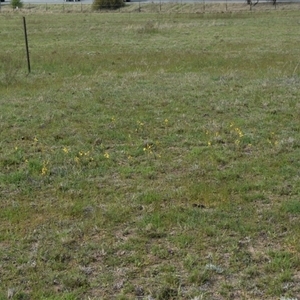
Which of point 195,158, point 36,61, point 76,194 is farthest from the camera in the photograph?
point 36,61

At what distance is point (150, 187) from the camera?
6578 mm

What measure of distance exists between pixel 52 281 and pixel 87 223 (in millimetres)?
1139

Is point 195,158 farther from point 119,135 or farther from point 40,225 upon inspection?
point 40,225

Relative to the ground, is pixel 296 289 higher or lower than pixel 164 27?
lower

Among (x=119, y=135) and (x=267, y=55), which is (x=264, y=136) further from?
(x=267, y=55)

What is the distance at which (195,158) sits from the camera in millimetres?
7660

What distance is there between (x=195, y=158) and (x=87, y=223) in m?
2.61

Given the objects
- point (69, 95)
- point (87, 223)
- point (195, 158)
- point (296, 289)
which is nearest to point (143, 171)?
point (195, 158)

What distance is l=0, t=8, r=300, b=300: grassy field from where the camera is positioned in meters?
4.53

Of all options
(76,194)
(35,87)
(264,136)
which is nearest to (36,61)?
(35,87)

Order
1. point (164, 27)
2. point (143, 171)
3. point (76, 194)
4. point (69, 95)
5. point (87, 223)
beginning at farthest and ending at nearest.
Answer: point (164, 27)
point (69, 95)
point (143, 171)
point (76, 194)
point (87, 223)

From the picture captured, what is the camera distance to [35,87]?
13.7 metres

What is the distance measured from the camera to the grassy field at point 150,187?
14.9 ft

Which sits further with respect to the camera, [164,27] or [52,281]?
[164,27]
